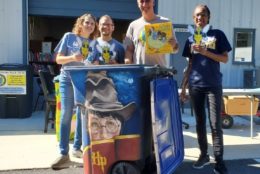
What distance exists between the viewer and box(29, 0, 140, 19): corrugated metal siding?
28.3 ft

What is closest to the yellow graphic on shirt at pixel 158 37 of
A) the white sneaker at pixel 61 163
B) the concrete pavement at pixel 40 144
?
the white sneaker at pixel 61 163

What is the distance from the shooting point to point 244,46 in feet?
32.7

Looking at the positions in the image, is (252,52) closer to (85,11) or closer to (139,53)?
(85,11)

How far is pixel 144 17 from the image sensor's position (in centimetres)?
411

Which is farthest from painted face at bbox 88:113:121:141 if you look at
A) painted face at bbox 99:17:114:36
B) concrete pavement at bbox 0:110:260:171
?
concrete pavement at bbox 0:110:260:171

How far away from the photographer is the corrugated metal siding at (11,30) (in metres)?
8.23

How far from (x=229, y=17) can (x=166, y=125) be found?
6620mm

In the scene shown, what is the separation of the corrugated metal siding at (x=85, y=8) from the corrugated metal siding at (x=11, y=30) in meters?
0.40

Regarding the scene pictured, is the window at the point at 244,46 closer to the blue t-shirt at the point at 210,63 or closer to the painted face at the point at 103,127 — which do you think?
the blue t-shirt at the point at 210,63

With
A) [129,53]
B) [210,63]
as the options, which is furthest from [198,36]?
[129,53]

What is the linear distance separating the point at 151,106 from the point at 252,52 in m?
7.31

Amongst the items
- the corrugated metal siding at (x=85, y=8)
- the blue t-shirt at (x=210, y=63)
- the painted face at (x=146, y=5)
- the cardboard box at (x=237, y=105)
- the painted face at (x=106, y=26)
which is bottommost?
the cardboard box at (x=237, y=105)

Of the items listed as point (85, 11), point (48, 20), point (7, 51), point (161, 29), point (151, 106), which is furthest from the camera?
point (48, 20)

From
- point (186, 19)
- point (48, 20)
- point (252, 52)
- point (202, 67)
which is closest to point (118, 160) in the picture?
point (202, 67)
